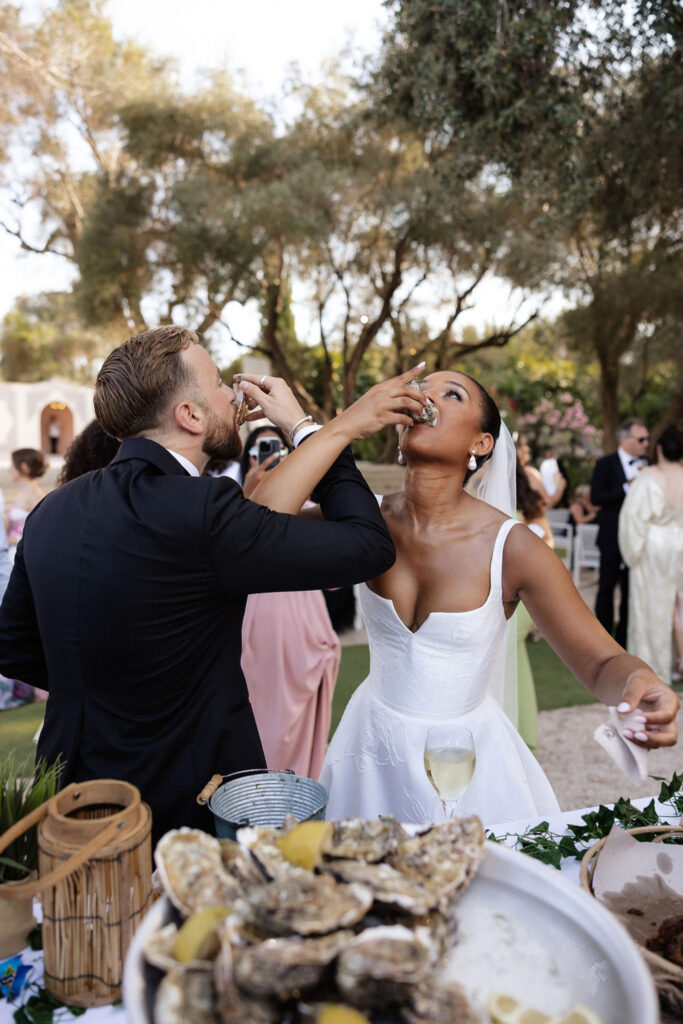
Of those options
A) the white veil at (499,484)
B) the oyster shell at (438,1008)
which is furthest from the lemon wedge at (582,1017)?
the white veil at (499,484)

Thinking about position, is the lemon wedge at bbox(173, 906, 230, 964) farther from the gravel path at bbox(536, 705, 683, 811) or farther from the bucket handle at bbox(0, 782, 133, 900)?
the gravel path at bbox(536, 705, 683, 811)

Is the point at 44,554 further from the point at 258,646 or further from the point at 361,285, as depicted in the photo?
the point at 361,285

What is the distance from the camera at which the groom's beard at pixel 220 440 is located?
196 cm

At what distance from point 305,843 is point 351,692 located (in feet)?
19.2

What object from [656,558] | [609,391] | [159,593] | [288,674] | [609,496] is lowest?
[288,674]

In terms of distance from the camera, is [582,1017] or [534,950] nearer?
[582,1017]

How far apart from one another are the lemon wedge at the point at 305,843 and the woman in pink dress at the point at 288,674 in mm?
3305

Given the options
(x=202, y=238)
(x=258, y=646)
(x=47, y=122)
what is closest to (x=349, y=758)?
(x=258, y=646)

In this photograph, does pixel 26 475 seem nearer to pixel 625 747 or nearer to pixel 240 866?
pixel 625 747

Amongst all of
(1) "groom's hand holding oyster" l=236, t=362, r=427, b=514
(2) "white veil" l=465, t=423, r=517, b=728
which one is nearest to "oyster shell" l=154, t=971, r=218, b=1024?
(1) "groom's hand holding oyster" l=236, t=362, r=427, b=514

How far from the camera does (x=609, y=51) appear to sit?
7.48 m

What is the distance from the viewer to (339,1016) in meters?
0.80

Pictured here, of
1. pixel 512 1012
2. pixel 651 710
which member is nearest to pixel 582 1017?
pixel 512 1012

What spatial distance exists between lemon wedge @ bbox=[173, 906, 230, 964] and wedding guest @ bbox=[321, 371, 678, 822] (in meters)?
1.63
